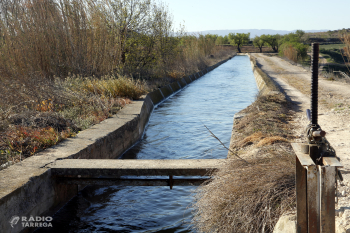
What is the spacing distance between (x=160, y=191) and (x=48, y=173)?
5.71 ft

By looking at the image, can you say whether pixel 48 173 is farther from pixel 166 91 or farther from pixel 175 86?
pixel 175 86

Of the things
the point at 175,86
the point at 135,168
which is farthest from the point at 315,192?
the point at 175,86

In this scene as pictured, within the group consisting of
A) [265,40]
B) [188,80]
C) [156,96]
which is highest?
[265,40]

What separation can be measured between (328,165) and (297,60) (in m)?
36.2

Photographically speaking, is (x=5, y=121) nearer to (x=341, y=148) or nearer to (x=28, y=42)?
(x=28, y=42)

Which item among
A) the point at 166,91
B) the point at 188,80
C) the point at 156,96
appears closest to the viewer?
the point at 156,96

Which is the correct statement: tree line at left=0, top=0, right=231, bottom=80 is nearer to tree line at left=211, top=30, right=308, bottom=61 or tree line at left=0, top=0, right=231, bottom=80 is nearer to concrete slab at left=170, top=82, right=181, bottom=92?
concrete slab at left=170, top=82, right=181, bottom=92

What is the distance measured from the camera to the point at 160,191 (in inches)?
206

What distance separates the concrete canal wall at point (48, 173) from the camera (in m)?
3.55

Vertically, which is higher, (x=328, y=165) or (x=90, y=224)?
(x=328, y=165)

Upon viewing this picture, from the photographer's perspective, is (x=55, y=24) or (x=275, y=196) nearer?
(x=275, y=196)

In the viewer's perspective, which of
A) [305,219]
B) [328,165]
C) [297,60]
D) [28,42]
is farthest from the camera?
[297,60]

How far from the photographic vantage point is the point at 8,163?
4500 millimetres

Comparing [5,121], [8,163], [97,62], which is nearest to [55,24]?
[97,62]
